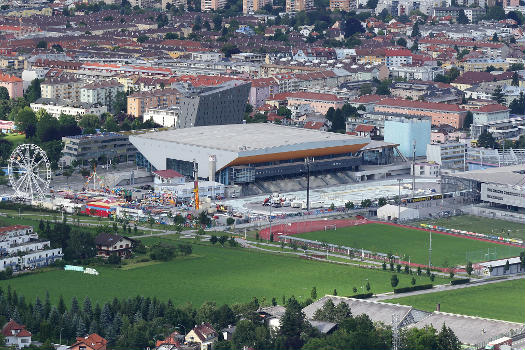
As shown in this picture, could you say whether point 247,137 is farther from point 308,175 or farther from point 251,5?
point 251,5

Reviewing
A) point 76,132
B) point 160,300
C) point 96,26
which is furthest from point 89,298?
point 96,26

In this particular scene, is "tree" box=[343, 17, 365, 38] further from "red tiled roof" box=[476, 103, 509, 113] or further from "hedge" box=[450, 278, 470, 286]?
"hedge" box=[450, 278, 470, 286]

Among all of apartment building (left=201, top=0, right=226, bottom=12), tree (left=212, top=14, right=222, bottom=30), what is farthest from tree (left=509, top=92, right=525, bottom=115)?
apartment building (left=201, top=0, right=226, bottom=12)

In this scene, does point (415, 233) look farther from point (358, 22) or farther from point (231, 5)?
point (231, 5)

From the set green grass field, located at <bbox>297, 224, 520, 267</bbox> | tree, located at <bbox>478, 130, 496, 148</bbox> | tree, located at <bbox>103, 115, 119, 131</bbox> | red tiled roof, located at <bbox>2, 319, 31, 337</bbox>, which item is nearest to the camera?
red tiled roof, located at <bbox>2, 319, 31, 337</bbox>

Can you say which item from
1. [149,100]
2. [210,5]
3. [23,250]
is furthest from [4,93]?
[210,5]
